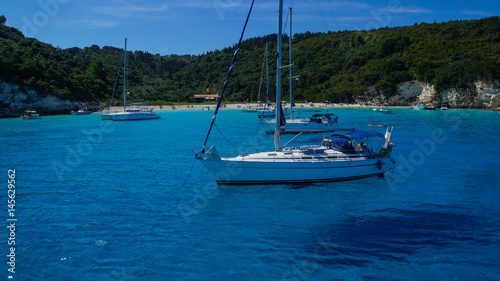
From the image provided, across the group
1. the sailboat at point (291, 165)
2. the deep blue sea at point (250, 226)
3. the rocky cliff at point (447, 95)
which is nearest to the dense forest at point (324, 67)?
the rocky cliff at point (447, 95)

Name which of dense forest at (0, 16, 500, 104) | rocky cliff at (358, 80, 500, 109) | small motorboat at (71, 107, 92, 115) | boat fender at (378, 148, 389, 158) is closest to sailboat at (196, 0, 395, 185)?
boat fender at (378, 148, 389, 158)

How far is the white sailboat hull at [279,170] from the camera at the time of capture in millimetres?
17984

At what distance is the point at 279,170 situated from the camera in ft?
59.5

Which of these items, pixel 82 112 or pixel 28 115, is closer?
pixel 28 115

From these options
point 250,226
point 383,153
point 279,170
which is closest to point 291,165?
point 279,170

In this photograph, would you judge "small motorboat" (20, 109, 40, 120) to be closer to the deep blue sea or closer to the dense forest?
the dense forest

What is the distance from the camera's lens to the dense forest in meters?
85.0

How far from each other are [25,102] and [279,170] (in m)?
82.2

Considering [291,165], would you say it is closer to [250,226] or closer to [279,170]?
[279,170]

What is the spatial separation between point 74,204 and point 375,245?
14.5 m

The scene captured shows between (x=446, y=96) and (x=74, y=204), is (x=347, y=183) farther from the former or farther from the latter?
(x=446, y=96)

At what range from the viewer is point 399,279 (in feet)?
33.2

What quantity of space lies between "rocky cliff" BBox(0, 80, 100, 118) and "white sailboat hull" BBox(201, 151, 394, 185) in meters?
77.9

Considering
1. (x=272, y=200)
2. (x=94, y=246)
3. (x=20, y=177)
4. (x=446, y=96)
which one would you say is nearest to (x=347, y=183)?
(x=272, y=200)
